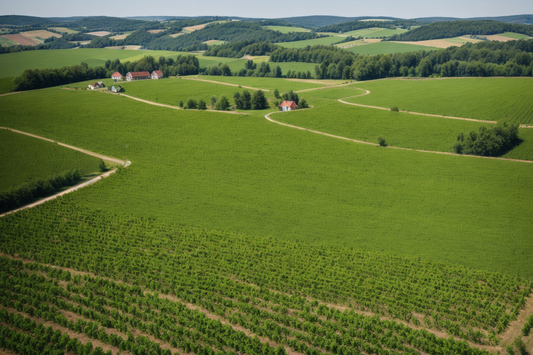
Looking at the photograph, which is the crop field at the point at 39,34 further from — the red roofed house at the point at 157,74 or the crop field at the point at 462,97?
the crop field at the point at 462,97

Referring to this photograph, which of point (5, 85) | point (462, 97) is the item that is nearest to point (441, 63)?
point (462, 97)

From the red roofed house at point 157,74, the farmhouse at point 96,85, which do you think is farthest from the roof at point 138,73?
the farmhouse at point 96,85

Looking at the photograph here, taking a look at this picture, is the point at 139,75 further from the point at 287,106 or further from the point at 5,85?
the point at 287,106

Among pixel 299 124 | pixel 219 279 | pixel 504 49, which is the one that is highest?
pixel 504 49

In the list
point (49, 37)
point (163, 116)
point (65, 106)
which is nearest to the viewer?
point (163, 116)

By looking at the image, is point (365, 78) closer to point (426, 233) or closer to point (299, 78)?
point (299, 78)

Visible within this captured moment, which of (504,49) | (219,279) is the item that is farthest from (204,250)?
(504,49)

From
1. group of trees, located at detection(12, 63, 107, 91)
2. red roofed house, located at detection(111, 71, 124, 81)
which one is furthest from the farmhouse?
red roofed house, located at detection(111, 71, 124, 81)
